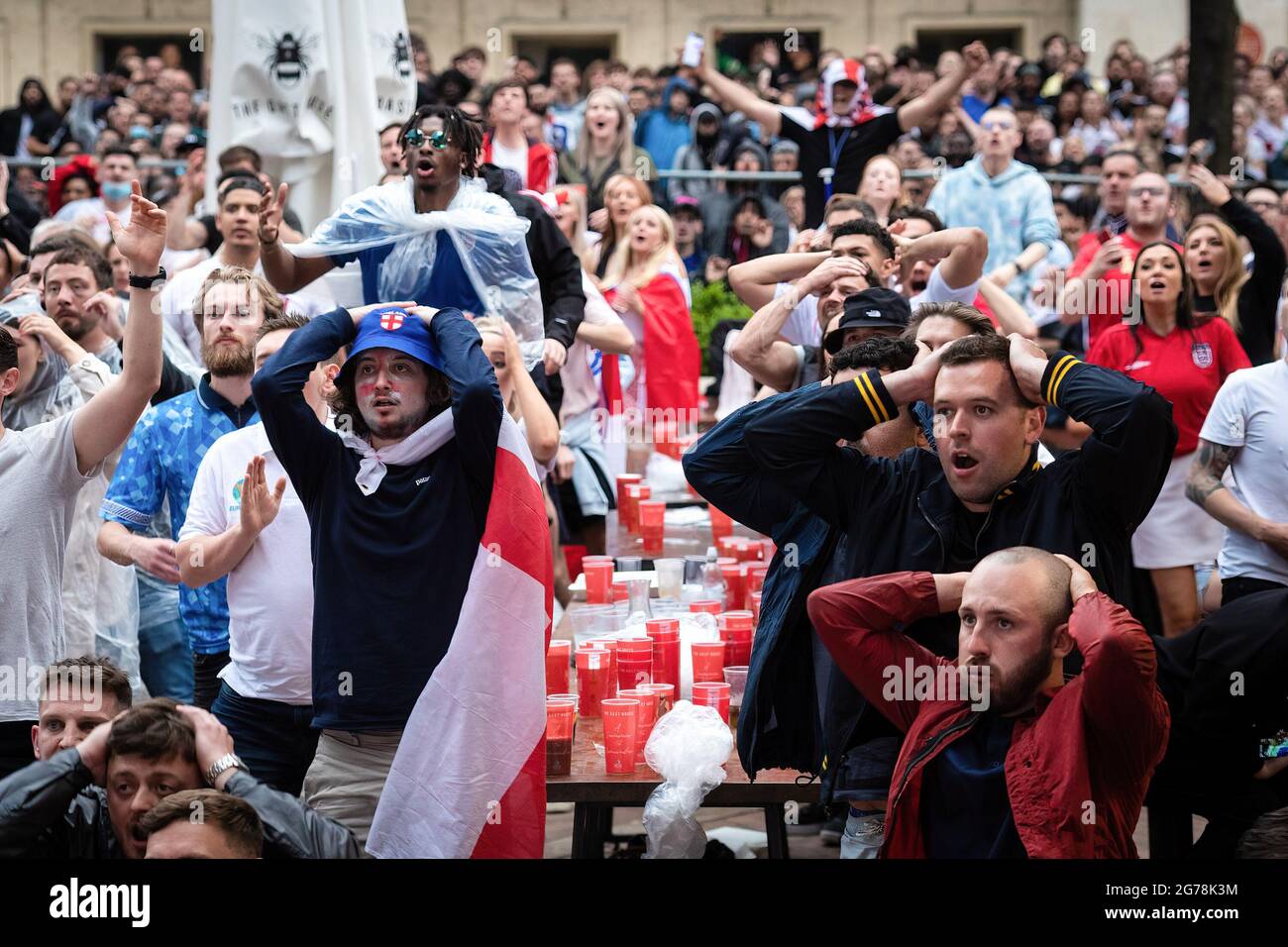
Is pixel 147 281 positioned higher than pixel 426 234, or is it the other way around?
pixel 426 234

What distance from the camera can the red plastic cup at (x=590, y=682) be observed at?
14.4ft

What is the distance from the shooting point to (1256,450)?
544 cm

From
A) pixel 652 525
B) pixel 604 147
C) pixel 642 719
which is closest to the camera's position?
pixel 642 719

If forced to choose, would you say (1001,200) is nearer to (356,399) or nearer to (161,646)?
(161,646)

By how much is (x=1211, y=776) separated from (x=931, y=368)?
5.45ft

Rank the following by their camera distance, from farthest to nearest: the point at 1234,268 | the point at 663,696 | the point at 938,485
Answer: the point at 1234,268 → the point at 663,696 → the point at 938,485

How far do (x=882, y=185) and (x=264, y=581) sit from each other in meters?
4.62

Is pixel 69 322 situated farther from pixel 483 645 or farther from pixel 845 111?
pixel 845 111

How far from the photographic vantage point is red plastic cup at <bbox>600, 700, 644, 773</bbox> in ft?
13.2

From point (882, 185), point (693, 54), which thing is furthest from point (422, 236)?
point (693, 54)

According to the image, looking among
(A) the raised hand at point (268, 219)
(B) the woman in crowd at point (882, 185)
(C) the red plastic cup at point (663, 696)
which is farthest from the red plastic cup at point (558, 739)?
(B) the woman in crowd at point (882, 185)

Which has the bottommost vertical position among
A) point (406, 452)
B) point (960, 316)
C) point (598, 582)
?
point (598, 582)

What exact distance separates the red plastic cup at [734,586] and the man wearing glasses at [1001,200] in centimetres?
403

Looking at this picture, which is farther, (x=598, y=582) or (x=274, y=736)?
(x=598, y=582)
